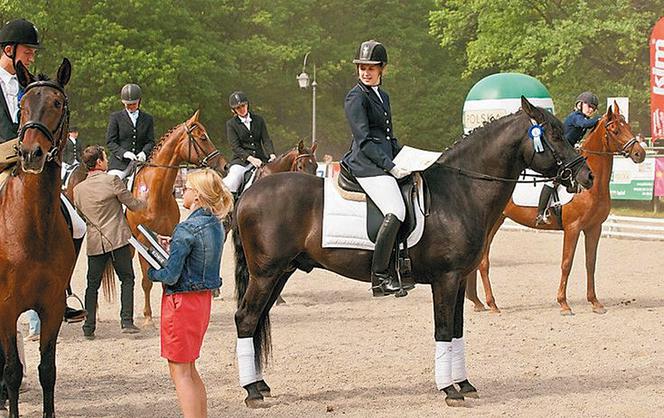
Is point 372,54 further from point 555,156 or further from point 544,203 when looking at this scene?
point 544,203

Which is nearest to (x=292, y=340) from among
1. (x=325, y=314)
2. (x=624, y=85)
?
(x=325, y=314)

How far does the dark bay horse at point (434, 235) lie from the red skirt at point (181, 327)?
5.91ft

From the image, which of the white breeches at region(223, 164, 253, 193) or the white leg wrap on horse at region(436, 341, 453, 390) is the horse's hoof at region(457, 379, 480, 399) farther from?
the white breeches at region(223, 164, 253, 193)

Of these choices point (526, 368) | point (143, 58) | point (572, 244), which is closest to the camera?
point (526, 368)

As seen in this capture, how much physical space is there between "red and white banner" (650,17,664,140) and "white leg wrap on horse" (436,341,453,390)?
18.1m

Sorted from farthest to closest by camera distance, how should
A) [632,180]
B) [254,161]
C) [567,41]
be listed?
1. [567,41]
2. [632,180]
3. [254,161]

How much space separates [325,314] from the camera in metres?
12.1

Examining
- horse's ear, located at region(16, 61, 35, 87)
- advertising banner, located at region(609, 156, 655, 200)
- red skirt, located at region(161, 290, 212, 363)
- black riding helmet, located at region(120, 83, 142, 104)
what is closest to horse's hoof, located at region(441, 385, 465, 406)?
red skirt, located at region(161, 290, 212, 363)

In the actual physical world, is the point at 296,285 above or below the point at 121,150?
below

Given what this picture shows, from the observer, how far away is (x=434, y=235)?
781cm

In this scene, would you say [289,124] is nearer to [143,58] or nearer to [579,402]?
[143,58]

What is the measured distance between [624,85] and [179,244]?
33.8 meters

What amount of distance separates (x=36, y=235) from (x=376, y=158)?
274 cm

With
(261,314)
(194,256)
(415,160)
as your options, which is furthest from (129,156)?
(194,256)
